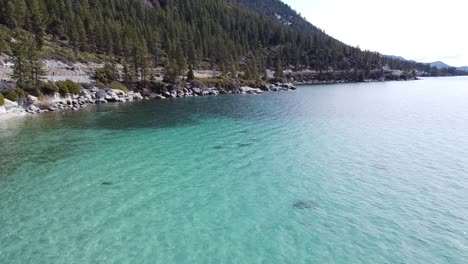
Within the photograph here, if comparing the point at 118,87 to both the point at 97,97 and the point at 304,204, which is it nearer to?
the point at 97,97

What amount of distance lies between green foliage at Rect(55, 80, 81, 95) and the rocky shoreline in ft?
3.15

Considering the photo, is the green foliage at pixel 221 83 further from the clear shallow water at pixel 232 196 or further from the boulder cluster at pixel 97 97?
the clear shallow water at pixel 232 196

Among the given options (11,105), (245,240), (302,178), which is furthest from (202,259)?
(11,105)

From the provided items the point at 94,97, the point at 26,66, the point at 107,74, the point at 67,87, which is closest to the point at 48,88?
the point at 67,87

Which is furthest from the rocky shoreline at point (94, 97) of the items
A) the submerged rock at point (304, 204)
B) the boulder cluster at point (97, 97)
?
the submerged rock at point (304, 204)

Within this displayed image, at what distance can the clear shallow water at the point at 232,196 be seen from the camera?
593 inches

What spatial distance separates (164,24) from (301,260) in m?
192

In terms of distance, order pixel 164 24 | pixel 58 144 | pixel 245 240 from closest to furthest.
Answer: pixel 245 240
pixel 58 144
pixel 164 24

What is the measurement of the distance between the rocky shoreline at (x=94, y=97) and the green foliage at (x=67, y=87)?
0.96 metres

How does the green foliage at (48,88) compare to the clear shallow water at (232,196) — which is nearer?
the clear shallow water at (232,196)

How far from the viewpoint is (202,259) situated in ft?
46.8

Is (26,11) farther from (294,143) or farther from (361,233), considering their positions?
(361,233)

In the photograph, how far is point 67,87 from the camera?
73938mm

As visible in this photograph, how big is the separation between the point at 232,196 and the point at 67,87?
67703mm
